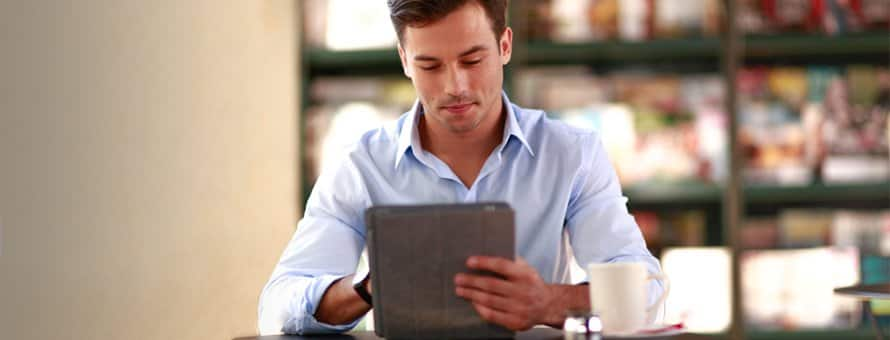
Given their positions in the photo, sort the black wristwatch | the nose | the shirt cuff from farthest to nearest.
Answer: the nose < the shirt cuff < the black wristwatch

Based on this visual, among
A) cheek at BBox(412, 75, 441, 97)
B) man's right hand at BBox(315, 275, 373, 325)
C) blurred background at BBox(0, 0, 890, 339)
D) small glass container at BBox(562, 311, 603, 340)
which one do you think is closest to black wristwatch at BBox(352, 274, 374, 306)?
man's right hand at BBox(315, 275, 373, 325)

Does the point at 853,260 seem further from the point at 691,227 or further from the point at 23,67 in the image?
the point at 23,67

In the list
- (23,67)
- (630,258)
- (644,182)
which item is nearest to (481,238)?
(630,258)

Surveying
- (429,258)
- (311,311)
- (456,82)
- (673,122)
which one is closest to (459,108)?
(456,82)

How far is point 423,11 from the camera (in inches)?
76.5

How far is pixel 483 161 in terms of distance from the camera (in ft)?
6.82

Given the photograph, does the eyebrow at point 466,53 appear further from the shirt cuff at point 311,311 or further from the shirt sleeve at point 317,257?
the shirt cuff at point 311,311

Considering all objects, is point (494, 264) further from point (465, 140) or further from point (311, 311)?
point (465, 140)

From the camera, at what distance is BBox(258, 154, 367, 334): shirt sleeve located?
1841 millimetres

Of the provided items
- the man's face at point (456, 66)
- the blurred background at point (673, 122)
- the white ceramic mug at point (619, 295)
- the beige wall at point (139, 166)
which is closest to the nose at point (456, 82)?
the man's face at point (456, 66)

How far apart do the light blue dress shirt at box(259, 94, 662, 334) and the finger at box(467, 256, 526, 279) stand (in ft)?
1.58

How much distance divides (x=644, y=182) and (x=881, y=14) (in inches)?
38.9

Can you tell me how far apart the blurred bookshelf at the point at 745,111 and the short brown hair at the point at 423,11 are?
1.89 metres

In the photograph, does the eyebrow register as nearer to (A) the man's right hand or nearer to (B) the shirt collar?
(B) the shirt collar
